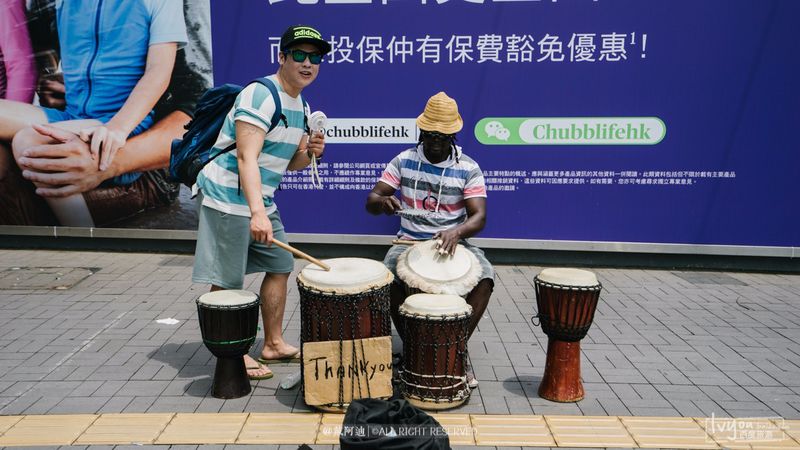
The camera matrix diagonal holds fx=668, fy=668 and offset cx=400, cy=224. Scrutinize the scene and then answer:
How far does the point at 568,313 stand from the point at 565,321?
0.05m

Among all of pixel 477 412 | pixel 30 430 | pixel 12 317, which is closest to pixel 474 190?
pixel 477 412

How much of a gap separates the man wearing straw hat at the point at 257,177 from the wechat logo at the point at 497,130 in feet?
9.63

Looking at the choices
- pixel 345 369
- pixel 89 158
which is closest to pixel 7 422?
pixel 345 369

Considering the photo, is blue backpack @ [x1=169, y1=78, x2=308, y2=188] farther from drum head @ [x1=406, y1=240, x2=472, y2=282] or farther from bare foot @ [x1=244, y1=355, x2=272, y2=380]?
bare foot @ [x1=244, y1=355, x2=272, y2=380]

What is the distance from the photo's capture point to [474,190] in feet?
14.3

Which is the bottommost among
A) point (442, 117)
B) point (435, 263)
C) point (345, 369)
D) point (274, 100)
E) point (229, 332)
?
point (345, 369)

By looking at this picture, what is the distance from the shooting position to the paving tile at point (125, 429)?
3336mm

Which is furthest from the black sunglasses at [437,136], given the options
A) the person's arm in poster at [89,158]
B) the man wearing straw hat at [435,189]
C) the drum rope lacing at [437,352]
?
the person's arm in poster at [89,158]

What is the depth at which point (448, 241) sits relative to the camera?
4.00 meters

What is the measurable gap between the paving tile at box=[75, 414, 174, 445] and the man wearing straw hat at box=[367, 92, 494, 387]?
4.90ft

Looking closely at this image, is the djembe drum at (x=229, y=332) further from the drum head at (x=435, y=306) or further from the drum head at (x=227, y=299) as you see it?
the drum head at (x=435, y=306)

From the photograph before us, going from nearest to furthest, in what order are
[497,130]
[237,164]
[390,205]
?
[237,164] < [390,205] < [497,130]

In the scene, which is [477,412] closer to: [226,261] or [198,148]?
[226,261]

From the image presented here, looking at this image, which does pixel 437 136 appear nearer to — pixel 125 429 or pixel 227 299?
pixel 227 299
